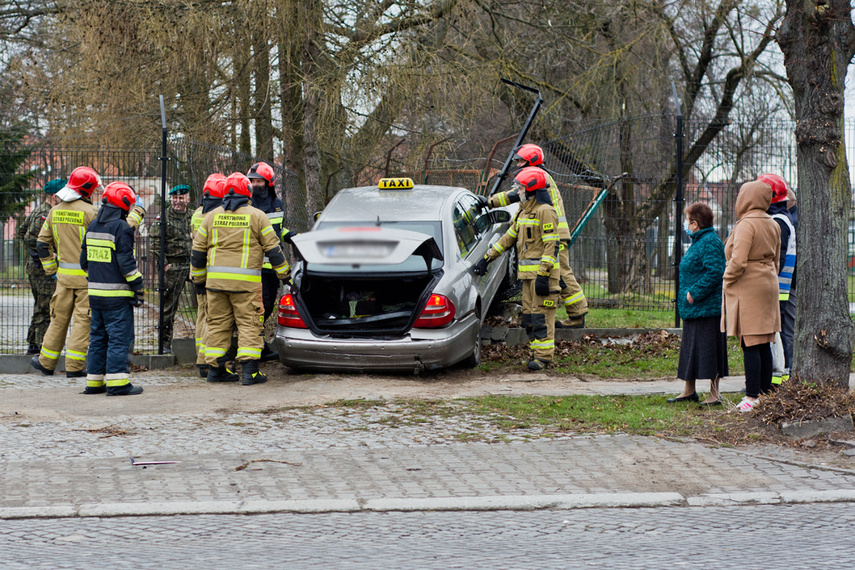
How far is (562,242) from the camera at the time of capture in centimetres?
1042

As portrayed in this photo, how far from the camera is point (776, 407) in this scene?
668 centimetres

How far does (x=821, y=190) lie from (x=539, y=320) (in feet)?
11.7

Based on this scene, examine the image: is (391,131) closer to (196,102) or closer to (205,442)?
(196,102)

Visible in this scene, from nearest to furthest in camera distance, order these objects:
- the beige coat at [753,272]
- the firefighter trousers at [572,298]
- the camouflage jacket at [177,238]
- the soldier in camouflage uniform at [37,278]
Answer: the beige coat at [753,272] < the soldier in camouflage uniform at [37,278] < the camouflage jacket at [177,238] < the firefighter trousers at [572,298]

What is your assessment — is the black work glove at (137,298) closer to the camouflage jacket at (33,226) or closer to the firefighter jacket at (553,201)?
the camouflage jacket at (33,226)

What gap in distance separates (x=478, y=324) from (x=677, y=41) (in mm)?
11165

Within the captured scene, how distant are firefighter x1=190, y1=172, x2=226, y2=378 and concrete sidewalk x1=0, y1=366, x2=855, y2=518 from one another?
224 cm

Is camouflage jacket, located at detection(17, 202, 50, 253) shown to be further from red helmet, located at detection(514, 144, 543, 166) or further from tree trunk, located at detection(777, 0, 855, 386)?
tree trunk, located at detection(777, 0, 855, 386)

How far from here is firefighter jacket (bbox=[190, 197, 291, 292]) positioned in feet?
29.3

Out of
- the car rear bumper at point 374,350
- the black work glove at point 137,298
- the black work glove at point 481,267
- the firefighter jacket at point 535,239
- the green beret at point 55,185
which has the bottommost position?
the car rear bumper at point 374,350

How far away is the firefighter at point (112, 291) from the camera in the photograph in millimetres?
→ 8562

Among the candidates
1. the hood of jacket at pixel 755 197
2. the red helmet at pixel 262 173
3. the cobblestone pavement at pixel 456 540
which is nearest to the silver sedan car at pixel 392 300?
the red helmet at pixel 262 173

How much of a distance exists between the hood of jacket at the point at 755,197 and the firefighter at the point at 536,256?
2.57 m

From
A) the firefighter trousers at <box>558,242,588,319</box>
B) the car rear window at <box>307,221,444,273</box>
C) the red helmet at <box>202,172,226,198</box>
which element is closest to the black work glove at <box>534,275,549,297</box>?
the car rear window at <box>307,221,444,273</box>
